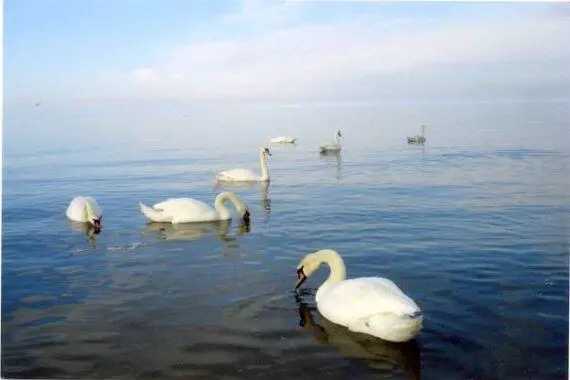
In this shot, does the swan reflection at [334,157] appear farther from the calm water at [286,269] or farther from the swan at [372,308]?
the swan at [372,308]

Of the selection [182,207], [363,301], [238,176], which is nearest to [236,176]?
[238,176]

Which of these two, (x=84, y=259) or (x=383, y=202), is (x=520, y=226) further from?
(x=84, y=259)

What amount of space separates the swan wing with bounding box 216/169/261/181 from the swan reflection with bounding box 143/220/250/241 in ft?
12.4

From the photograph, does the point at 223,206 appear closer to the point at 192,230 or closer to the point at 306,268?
the point at 192,230

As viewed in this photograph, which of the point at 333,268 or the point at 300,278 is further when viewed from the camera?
the point at 300,278

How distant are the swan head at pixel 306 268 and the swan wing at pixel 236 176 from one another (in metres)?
7.37

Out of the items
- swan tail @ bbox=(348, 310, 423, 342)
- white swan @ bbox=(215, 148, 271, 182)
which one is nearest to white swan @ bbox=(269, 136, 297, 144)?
white swan @ bbox=(215, 148, 271, 182)

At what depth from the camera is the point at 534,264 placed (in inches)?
308

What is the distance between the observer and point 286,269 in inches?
313

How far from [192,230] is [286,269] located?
2576 mm

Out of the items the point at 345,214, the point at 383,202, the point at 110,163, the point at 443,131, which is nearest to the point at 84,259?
the point at 345,214

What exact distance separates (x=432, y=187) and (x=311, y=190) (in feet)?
7.18

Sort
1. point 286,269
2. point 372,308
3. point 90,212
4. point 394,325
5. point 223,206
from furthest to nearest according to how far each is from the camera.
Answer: point 223,206 → point 90,212 → point 286,269 → point 372,308 → point 394,325

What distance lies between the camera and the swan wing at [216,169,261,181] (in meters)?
14.5
